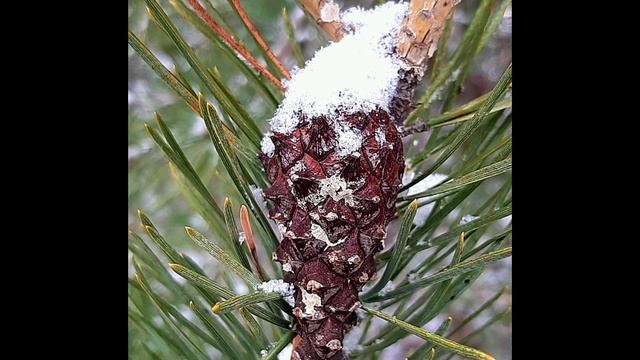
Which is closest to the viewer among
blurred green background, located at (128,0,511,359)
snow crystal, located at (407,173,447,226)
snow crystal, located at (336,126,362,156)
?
snow crystal, located at (336,126,362,156)

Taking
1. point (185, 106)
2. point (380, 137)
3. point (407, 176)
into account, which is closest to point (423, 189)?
point (407, 176)

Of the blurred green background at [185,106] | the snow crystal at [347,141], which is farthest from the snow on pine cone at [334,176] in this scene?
the blurred green background at [185,106]

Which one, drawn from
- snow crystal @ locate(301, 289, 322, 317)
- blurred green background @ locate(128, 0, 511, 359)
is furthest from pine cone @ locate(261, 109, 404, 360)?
blurred green background @ locate(128, 0, 511, 359)

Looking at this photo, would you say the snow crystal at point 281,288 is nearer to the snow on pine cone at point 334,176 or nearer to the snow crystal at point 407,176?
the snow on pine cone at point 334,176

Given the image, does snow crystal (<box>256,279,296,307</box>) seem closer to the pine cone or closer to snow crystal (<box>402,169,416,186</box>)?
the pine cone

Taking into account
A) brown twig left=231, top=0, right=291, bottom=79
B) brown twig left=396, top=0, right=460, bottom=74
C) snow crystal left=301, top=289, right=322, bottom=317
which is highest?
brown twig left=231, top=0, right=291, bottom=79

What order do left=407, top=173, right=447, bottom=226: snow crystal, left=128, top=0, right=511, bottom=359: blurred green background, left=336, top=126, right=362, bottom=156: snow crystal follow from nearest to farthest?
left=336, top=126, right=362, bottom=156: snow crystal → left=407, top=173, right=447, bottom=226: snow crystal → left=128, top=0, right=511, bottom=359: blurred green background

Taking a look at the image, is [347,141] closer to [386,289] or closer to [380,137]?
[380,137]
